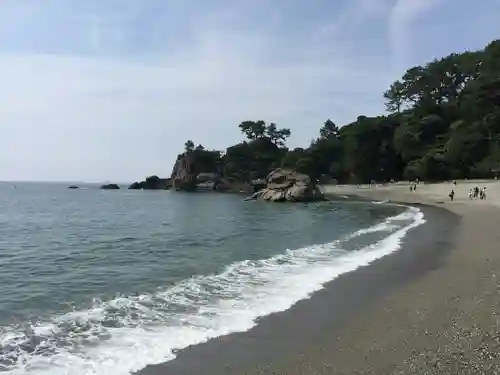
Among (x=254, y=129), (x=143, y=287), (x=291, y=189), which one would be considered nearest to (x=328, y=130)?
(x=254, y=129)

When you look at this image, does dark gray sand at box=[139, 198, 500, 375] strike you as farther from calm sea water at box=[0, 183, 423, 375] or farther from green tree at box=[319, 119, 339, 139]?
green tree at box=[319, 119, 339, 139]

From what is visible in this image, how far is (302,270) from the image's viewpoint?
1547 centimetres

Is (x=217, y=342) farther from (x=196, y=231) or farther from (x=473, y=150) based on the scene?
(x=473, y=150)

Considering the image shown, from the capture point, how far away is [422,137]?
292 ft

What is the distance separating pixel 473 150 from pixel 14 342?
79441 mm

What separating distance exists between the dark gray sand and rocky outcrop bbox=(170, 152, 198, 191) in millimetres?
119021

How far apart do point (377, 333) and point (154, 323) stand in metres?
4.27

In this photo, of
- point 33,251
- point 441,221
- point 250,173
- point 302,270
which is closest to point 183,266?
point 302,270

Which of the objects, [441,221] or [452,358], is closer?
[452,358]

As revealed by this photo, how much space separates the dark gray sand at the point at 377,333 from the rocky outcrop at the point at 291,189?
5480cm

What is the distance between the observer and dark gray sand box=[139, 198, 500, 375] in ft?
22.2

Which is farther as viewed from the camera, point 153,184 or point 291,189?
point 153,184

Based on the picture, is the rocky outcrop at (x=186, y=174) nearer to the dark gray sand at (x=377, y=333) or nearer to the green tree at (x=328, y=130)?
the green tree at (x=328, y=130)

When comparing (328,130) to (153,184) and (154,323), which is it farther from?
(154,323)
